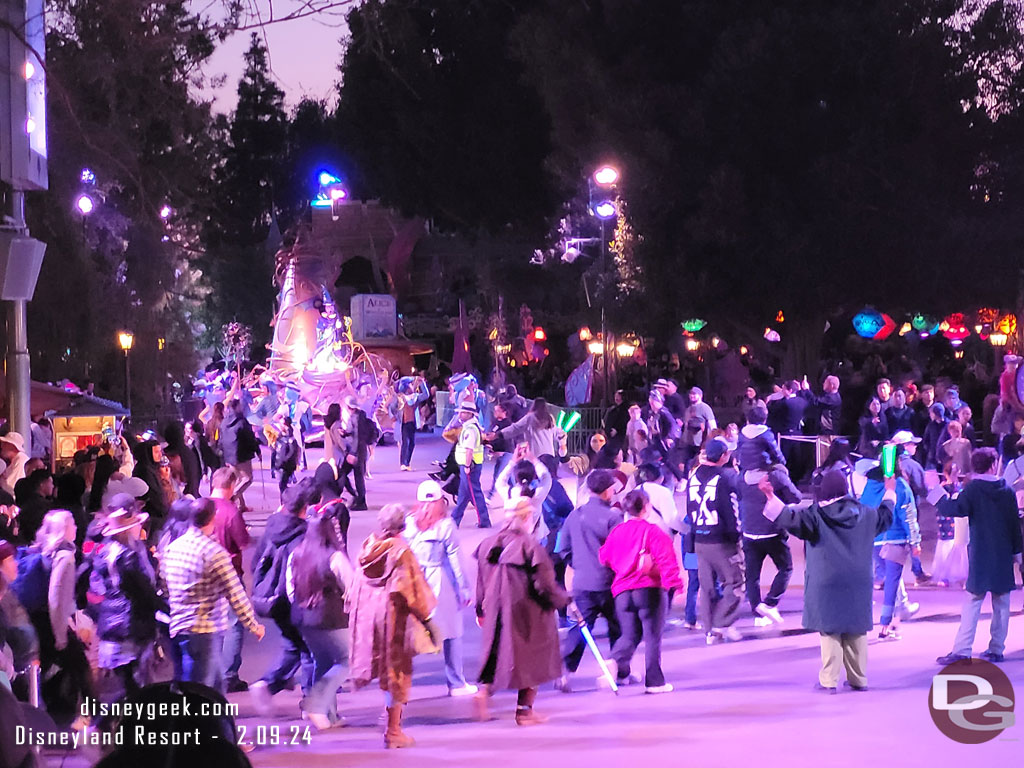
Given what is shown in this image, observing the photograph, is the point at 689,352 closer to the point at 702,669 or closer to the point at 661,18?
the point at 661,18

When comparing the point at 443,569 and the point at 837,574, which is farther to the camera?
the point at 443,569

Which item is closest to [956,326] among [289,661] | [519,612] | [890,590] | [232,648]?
[890,590]

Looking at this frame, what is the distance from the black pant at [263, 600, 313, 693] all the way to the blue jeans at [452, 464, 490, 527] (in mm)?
7725

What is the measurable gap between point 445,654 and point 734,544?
2.56 metres

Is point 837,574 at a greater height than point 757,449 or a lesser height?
lesser

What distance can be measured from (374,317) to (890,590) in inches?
1492

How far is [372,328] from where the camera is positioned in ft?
152

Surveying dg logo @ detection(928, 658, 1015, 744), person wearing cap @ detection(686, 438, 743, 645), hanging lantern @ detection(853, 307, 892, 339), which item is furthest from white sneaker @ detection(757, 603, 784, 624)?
hanging lantern @ detection(853, 307, 892, 339)

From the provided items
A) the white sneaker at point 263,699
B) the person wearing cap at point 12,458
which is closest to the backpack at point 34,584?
the white sneaker at point 263,699

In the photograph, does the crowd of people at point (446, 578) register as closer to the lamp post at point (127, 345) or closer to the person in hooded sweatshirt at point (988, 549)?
the person in hooded sweatshirt at point (988, 549)

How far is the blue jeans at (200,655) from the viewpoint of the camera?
7039mm

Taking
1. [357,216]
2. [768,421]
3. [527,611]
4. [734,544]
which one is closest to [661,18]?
[768,421]

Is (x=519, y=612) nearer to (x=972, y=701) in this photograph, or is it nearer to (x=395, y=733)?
(x=395, y=733)

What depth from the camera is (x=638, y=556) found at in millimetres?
8039
